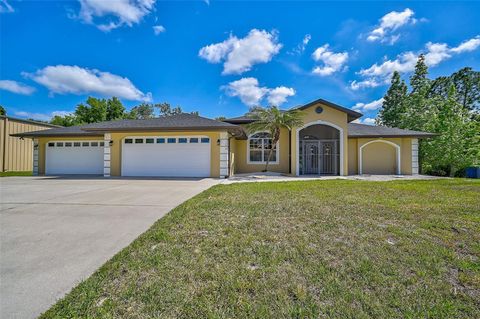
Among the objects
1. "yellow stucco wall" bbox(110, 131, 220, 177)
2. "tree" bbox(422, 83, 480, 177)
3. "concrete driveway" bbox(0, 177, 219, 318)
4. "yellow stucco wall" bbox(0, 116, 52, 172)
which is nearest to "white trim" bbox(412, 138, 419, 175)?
"tree" bbox(422, 83, 480, 177)

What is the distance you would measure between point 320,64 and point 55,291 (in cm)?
1757

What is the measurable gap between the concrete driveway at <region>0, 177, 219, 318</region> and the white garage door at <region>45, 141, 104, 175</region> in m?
8.17

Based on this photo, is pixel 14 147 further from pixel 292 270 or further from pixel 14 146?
pixel 292 270

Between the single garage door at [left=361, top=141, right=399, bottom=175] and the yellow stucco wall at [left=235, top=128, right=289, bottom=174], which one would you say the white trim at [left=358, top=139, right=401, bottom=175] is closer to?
the single garage door at [left=361, top=141, right=399, bottom=175]

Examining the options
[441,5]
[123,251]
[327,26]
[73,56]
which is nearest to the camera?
[123,251]

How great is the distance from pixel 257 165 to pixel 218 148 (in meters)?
4.04

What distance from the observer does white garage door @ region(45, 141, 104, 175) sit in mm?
14414

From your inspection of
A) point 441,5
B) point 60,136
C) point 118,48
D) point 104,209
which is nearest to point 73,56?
point 118,48

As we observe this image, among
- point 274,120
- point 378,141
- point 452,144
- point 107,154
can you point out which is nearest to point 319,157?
point 378,141

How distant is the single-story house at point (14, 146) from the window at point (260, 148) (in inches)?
757

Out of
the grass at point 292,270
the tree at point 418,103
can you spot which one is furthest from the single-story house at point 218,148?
the grass at point 292,270

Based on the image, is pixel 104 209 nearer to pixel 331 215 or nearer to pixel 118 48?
pixel 331 215

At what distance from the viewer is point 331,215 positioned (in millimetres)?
4480

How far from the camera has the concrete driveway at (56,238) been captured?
225 centimetres
